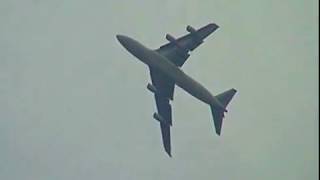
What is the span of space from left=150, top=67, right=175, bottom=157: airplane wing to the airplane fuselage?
22cm

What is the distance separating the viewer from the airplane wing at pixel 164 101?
1736 cm

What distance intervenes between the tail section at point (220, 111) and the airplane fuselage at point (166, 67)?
13.0 inches

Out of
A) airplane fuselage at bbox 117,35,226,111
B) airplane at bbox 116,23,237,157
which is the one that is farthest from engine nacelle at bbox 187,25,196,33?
airplane fuselage at bbox 117,35,226,111

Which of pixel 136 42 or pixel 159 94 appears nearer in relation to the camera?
pixel 136 42

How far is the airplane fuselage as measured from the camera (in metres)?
16.6

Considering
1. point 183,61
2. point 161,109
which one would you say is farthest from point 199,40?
point 161,109

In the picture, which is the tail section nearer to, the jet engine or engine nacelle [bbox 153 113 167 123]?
engine nacelle [bbox 153 113 167 123]

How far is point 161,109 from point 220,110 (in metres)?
1.32

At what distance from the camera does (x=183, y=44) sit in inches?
670

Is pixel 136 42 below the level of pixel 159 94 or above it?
above

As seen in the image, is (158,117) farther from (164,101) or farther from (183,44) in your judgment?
(183,44)

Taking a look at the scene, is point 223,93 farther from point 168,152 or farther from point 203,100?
point 168,152

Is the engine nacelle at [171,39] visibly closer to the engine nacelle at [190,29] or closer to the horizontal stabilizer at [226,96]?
the engine nacelle at [190,29]

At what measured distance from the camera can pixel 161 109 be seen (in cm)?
1795
